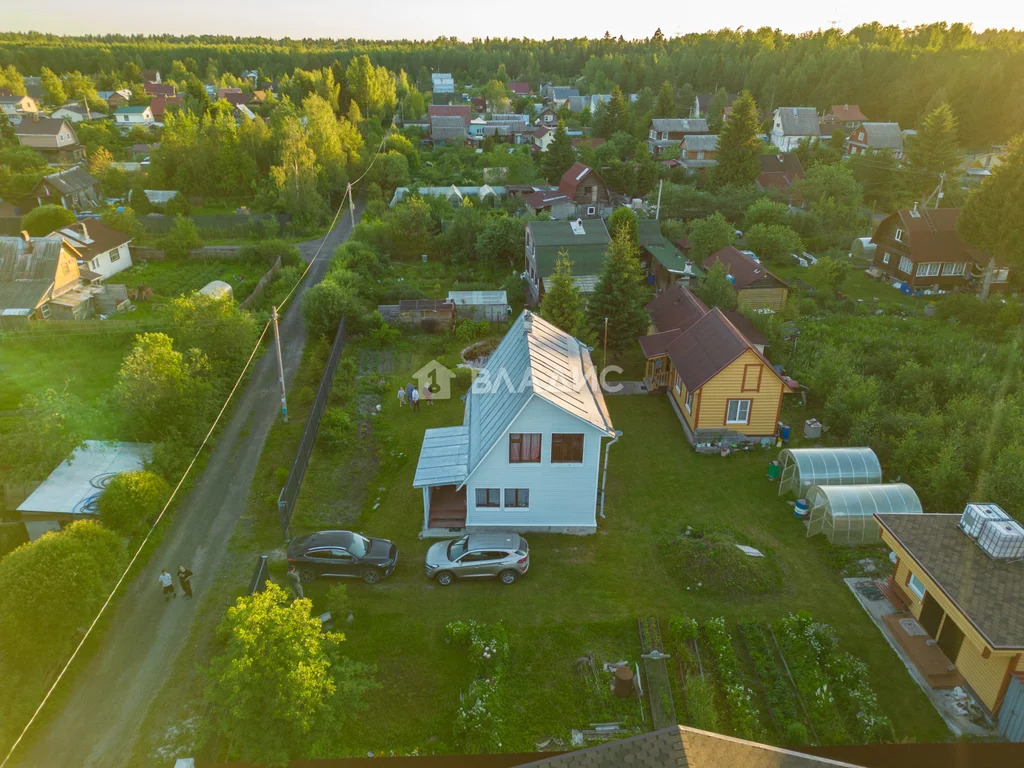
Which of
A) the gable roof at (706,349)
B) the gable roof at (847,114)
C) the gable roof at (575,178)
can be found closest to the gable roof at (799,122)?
the gable roof at (847,114)

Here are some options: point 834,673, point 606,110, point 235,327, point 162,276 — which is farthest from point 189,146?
point 834,673

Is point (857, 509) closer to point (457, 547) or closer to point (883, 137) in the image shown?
point (457, 547)

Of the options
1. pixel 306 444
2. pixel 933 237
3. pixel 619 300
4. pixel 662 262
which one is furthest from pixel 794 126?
pixel 306 444

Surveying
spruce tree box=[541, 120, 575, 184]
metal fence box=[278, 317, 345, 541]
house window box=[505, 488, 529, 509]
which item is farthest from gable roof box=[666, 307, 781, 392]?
spruce tree box=[541, 120, 575, 184]

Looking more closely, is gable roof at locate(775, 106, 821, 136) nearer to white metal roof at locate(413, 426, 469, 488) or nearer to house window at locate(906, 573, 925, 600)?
white metal roof at locate(413, 426, 469, 488)

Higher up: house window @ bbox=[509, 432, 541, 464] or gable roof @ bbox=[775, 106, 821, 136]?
gable roof @ bbox=[775, 106, 821, 136]

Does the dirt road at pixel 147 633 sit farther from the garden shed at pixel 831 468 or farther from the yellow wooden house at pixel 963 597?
the garden shed at pixel 831 468

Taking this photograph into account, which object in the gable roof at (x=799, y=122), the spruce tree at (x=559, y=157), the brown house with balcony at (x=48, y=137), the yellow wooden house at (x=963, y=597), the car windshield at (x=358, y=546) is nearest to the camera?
the yellow wooden house at (x=963, y=597)
